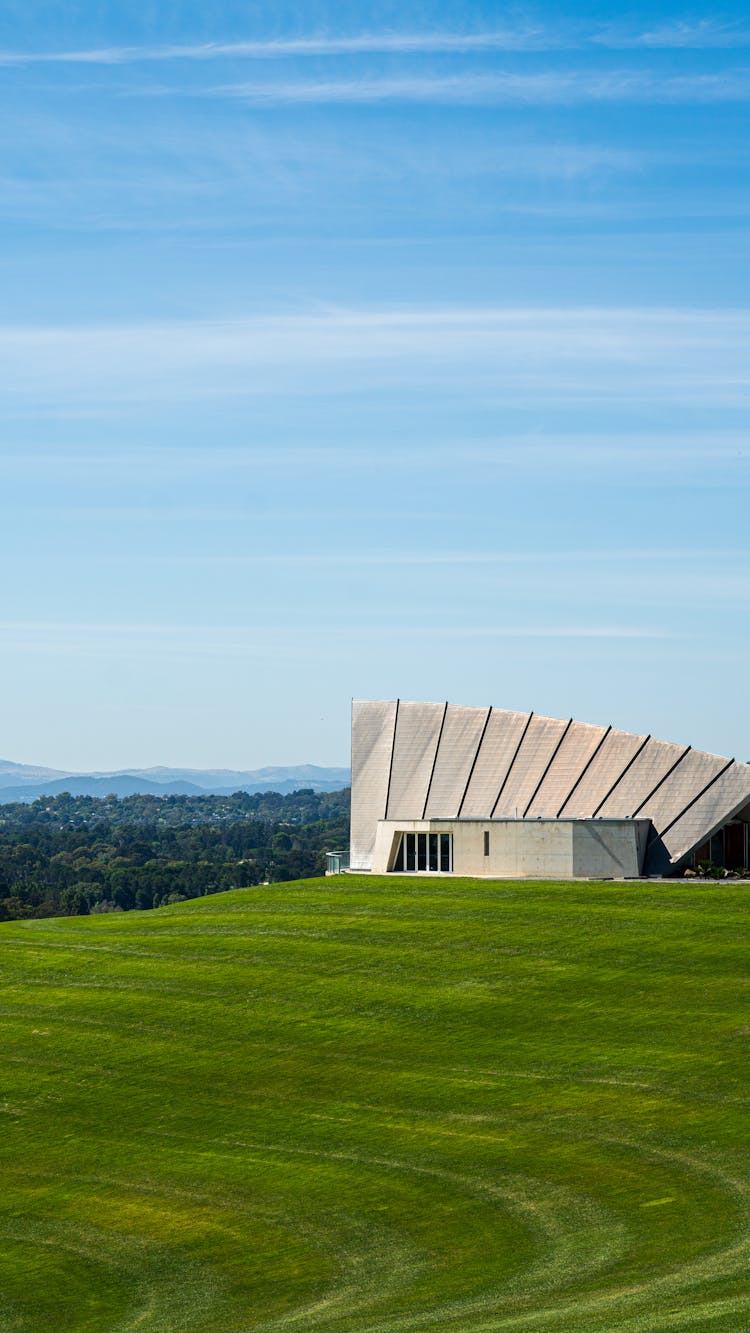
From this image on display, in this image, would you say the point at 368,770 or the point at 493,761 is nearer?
the point at 493,761

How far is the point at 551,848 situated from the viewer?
5797 centimetres

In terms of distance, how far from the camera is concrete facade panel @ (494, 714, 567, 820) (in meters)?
64.6

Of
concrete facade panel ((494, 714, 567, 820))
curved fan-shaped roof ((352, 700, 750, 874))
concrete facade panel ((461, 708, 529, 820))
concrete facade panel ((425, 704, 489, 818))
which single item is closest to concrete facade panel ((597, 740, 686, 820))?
curved fan-shaped roof ((352, 700, 750, 874))

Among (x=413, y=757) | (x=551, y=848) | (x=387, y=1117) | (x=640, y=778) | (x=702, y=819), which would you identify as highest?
(x=413, y=757)

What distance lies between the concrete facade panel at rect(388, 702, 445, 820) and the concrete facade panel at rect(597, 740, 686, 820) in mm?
9026

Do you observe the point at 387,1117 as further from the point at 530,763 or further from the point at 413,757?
the point at 413,757

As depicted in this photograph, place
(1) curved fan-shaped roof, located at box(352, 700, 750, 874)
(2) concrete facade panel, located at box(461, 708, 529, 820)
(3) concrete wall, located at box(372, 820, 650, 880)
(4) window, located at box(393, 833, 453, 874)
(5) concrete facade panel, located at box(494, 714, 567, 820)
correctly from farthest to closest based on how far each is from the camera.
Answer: (2) concrete facade panel, located at box(461, 708, 529, 820), (5) concrete facade panel, located at box(494, 714, 567, 820), (4) window, located at box(393, 833, 453, 874), (1) curved fan-shaped roof, located at box(352, 700, 750, 874), (3) concrete wall, located at box(372, 820, 650, 880)

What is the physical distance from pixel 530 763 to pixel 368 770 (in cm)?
821

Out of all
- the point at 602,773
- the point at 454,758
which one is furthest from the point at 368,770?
the point at 602,773

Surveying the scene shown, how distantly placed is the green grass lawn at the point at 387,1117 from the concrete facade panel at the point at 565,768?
11247 millimetres

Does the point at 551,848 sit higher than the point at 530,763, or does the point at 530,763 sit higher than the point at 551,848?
the point at 530,763

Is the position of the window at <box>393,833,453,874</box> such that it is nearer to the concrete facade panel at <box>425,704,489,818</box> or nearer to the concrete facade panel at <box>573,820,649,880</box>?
the concrete facade panel at <box>425,704,489,818</box>

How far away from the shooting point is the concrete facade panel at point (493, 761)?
2584 inches

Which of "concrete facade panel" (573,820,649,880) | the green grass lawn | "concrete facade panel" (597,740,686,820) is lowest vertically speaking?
the green grass lawn
